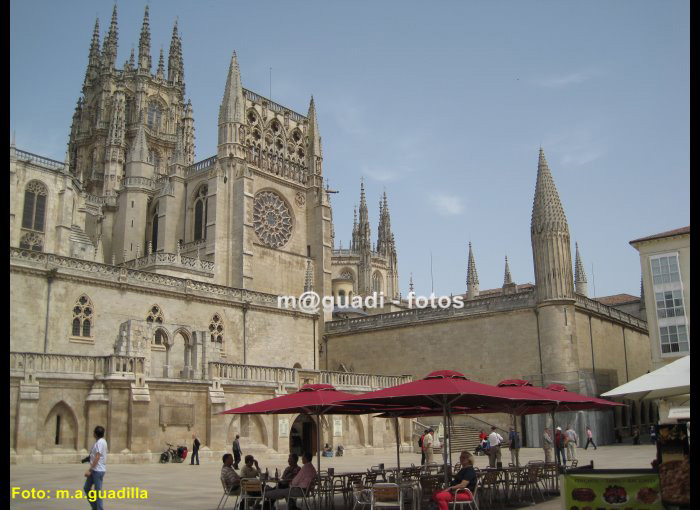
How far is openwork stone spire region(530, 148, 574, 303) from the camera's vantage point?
3512 cm

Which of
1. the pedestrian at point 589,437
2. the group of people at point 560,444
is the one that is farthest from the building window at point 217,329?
the pedestrian at point 589,437

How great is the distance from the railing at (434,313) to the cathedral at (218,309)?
92 mm

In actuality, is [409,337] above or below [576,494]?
above

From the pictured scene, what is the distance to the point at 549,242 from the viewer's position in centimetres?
3569

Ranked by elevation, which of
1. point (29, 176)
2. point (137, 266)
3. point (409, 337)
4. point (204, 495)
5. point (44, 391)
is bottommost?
point (204, 495)

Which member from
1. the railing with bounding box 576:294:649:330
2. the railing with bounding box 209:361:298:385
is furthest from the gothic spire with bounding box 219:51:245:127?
the railing with bounding box 576:294:649:330

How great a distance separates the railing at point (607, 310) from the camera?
37031 millimetres

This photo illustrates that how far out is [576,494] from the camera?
30.6 feet

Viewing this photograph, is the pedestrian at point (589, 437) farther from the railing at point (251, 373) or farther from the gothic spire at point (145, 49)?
the gothic spire at point (145, 49)

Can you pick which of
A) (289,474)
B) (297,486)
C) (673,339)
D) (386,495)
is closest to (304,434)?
(673,339)

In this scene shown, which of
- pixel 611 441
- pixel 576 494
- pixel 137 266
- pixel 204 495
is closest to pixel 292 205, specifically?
pixel 137 266

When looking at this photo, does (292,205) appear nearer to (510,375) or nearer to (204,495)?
(510,375)

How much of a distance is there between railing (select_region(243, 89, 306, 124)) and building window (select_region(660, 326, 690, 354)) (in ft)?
107

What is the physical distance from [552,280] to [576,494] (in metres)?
26.9
